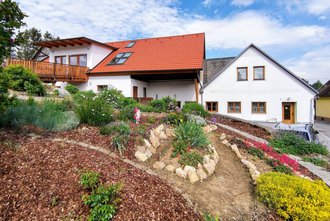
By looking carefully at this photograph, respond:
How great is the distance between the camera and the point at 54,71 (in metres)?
15.1

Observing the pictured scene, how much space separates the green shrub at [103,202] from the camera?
7.70 ft

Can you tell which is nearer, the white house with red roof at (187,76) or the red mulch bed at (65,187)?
the red mulch bed at (65,187)

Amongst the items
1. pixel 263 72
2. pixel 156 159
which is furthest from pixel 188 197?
pixel 263 72

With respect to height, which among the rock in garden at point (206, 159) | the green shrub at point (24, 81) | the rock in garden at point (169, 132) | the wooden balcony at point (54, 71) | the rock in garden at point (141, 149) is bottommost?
the rock in garden at point (206, 159)

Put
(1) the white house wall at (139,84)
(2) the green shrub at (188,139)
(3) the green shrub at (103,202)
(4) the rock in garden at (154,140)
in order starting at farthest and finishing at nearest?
(1) the white house wall at (139,84) < (4) the rock in garden at (154,140) < (2) the green shrub at (188,139) < (3) the green shrub at (103,202)

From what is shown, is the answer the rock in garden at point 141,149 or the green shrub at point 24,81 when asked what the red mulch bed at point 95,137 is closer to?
the rock in garden at point 141,149

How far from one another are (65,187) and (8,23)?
337 cm

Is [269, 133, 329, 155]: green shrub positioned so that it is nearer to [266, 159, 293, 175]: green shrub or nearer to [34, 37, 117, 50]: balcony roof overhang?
[266, 159, 293, 175]: green shrub

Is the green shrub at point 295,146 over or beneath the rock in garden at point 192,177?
beneath

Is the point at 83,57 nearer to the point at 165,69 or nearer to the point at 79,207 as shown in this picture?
the point at 165,69

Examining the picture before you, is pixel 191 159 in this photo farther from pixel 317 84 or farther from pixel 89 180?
pixel 317 84

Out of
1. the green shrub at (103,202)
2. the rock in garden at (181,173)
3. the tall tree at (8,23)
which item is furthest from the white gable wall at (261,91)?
the green shrub at (103,202)

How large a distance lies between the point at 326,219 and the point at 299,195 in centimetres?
44

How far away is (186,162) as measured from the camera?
165 inches
